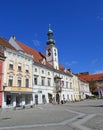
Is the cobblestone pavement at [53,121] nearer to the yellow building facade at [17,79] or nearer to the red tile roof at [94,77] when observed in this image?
the yellow building facade at [17,79]

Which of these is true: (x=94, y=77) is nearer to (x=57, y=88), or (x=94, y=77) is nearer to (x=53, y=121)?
(x=57, y=88)

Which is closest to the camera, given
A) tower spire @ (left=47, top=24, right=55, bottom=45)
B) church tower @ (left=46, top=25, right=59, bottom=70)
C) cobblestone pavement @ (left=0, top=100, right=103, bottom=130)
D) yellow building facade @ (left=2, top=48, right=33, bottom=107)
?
cobblestone pavement @ (left=0, top=100, right=103, bottom=130)

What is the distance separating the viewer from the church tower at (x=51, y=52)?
57153 mm

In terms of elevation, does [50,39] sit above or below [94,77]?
above

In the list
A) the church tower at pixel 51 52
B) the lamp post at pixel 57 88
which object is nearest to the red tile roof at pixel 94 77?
the church tower at pixel 51 52

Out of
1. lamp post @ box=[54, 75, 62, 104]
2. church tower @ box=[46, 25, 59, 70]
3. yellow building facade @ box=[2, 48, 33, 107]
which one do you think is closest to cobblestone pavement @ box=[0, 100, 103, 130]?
yellow building facade @ box=[2, 48, 33, 107]

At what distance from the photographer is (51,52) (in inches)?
2288

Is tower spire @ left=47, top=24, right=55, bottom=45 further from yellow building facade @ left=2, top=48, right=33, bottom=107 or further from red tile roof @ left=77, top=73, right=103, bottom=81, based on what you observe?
red tile roof @ left=77, top=73, right=103, bottom=81

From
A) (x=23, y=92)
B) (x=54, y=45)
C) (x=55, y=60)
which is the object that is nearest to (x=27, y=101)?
(x=23, y=92)

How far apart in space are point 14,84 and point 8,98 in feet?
9.91

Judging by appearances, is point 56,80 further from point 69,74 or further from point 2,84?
point 2,84

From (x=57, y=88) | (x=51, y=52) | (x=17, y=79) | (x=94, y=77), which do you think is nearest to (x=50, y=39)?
(x=51, y=52)

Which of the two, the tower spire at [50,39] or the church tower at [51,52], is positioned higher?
the tower spire at [50,39]

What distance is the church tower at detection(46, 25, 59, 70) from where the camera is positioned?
188 ft
